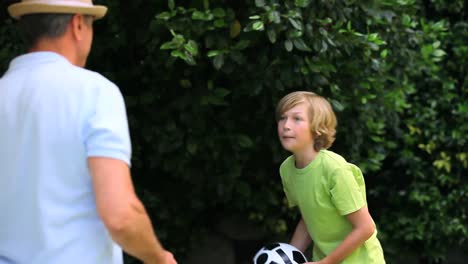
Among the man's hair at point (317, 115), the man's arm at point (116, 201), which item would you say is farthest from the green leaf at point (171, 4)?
the man's arm at point (116, 201)

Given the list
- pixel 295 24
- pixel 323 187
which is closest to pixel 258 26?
pixel 295 24

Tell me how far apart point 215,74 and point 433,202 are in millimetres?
2122

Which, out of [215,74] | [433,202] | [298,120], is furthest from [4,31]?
[433,202]

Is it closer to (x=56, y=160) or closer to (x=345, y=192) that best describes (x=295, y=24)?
(x=345, y=192)

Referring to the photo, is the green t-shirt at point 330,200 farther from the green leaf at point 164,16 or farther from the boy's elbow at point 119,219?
the boy's elbow at point 119,219

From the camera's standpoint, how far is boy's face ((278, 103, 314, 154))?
391 cm

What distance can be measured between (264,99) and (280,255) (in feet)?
4.11

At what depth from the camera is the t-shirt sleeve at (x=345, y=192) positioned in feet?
12.1

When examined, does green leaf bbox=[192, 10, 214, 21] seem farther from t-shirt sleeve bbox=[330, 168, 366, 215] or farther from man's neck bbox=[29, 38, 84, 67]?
man's neck bbox=[29, 38, 84, 67]

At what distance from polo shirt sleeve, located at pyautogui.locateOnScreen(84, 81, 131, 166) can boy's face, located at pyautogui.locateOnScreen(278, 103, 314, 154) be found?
1646 mm

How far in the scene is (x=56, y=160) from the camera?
2316 mm

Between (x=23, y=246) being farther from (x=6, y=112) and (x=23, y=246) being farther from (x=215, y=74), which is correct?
(x=215, y=74)

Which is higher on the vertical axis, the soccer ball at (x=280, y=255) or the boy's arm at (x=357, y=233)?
the boy's arm at (x=357, y=233)

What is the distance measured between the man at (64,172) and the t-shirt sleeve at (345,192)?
4.75 ft
